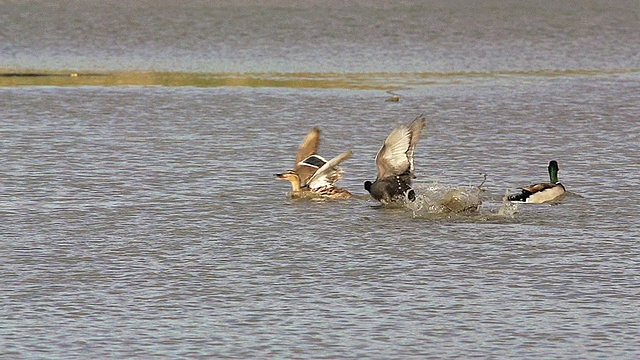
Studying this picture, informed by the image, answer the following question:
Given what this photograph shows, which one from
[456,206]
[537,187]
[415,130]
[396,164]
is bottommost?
[456,206]

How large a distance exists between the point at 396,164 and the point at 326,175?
33.6 inches

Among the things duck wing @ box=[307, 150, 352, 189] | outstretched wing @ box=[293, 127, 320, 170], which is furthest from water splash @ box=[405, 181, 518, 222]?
outstretched wing @ box=[293, 127, 320, 170]

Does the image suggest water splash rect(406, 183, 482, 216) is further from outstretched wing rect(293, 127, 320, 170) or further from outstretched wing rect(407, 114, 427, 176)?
outstretched wing rect(293, 127, 320, 170)

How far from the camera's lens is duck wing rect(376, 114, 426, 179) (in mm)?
12641

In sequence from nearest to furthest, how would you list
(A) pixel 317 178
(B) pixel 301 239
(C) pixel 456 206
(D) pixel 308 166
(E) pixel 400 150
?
(B) pixel 301 239
(C) pixel 456 206
(E) pixel 400 150
(A) pixel 317 178
(D) pixel 308 166

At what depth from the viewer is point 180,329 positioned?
26.9 ft

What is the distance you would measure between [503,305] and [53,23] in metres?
23.7

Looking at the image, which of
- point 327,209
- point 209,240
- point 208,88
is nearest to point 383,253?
point 209,240

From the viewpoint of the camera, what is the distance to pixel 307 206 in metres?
12.8

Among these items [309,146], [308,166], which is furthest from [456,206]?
[309,146]

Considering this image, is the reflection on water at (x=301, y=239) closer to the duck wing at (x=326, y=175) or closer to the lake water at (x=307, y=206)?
the lake water at (x=307, y=206)

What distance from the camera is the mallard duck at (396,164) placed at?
41.4 ft

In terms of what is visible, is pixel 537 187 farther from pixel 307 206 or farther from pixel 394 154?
pixel 307 206

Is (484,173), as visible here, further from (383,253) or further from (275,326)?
(275,326)
